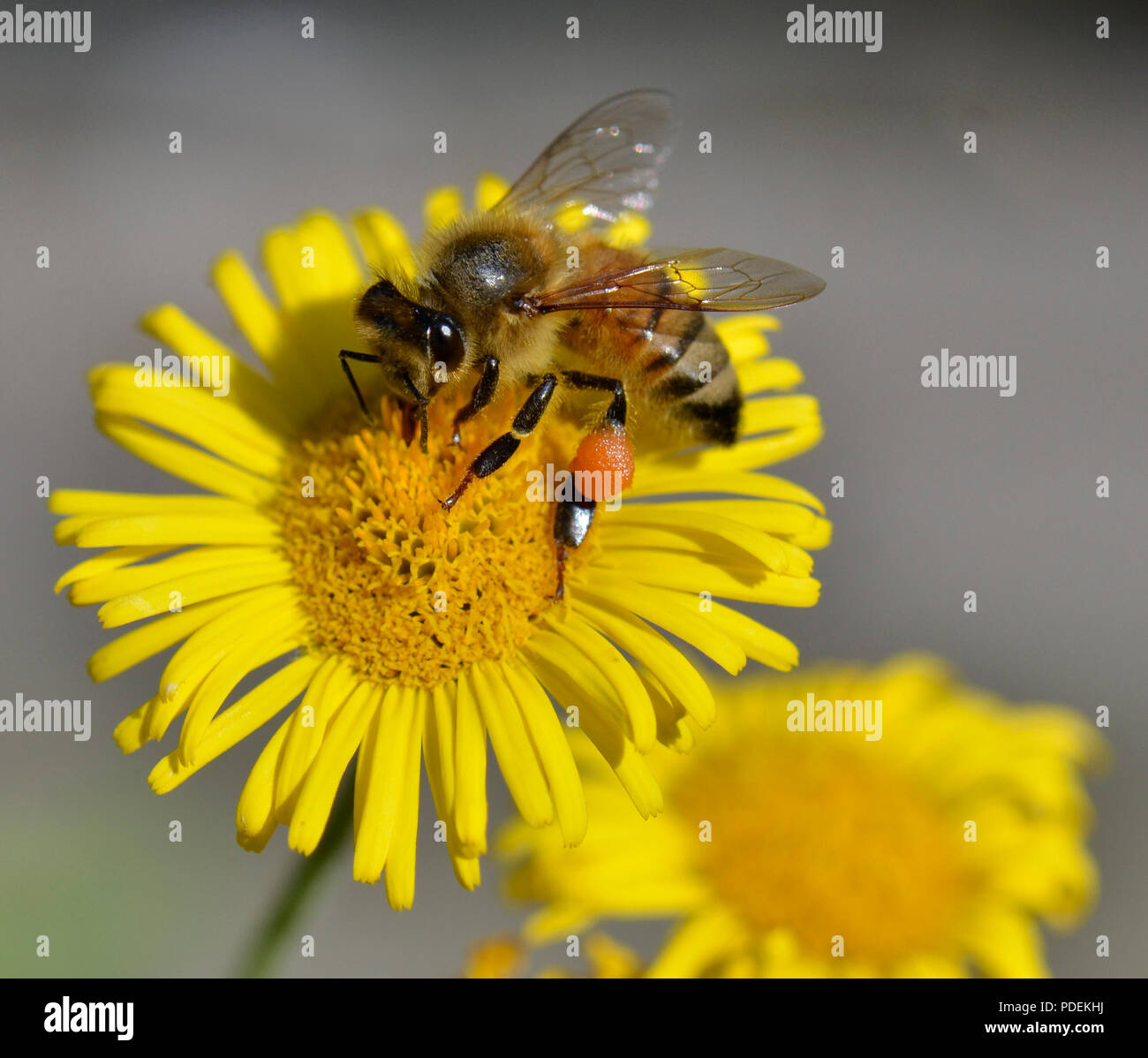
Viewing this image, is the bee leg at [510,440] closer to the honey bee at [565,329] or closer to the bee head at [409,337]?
the honey bee at [565,329]

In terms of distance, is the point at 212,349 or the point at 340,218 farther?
the point at 340,218

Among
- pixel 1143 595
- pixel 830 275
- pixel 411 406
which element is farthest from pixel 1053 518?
pixel 411 406

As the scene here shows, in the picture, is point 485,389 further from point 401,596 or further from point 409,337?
point 401,596

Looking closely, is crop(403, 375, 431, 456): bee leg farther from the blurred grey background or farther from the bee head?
the blurred grey background

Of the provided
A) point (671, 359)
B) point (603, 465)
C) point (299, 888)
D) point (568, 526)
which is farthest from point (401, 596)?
point (671, 359)

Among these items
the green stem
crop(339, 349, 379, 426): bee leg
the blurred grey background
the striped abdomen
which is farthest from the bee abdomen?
the blurred grey background

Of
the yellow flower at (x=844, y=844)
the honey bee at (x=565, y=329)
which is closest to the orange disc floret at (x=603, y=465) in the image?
the honey bee at (x=565, y=329)
